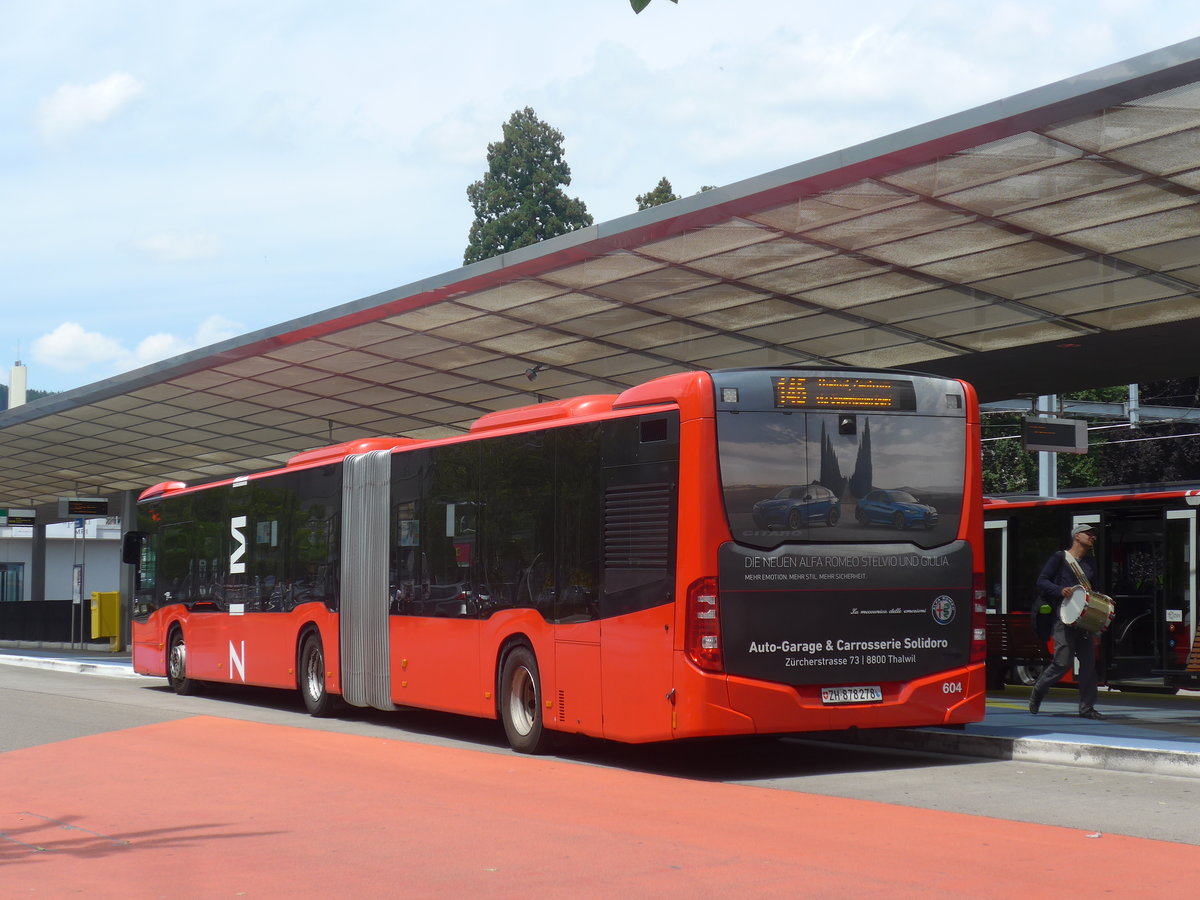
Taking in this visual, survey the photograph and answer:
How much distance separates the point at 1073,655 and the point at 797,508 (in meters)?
4.50

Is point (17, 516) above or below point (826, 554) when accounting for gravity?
above

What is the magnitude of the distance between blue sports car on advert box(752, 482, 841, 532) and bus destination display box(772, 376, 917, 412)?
0.66 meters

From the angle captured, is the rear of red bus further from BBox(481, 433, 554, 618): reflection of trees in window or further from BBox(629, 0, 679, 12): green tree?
BBox(629, 0, 679, 12): green tree

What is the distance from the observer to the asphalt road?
7547 millimetres

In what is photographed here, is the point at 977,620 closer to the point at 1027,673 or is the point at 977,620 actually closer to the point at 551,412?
the point at 551,412

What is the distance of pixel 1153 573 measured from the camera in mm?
21016

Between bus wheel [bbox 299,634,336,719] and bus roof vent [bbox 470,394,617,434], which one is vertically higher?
bus roof vent [bbox 470,394,617,434]

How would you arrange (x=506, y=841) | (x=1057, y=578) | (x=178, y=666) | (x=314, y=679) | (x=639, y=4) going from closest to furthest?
(x=639, y=4) → (x=506, y=841) → (x=1057, y=578) → (x=314, y=679) → (x=178, y=666)

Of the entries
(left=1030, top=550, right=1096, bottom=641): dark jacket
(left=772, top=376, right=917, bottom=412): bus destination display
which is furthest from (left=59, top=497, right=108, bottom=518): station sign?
(left=772, top=376, right=917, bottom=412): bus destination display

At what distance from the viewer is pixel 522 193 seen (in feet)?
225

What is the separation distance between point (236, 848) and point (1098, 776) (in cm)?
619

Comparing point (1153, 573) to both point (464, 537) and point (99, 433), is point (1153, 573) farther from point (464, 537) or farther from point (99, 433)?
point (99, 433)

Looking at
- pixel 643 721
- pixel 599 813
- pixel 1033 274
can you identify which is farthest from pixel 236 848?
pixel 1033 274

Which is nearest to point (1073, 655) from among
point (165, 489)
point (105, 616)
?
point (165, 489)
